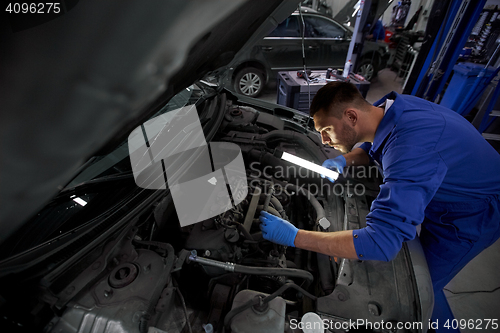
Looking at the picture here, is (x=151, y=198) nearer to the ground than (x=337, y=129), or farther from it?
nearer to the ground

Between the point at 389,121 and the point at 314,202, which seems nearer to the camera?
the point at 389,121

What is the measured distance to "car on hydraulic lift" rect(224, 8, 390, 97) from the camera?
15.1 ft

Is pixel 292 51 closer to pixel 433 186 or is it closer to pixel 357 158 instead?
pixel 357 158

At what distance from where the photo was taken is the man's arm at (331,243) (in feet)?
3.82

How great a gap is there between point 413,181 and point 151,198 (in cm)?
133

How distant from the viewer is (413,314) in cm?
112

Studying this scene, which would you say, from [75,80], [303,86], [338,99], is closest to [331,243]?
[338,99]

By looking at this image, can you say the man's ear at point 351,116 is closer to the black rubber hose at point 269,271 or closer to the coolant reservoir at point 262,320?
the black rubber hose at point 269,271

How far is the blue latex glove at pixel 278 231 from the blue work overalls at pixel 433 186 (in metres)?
0.34

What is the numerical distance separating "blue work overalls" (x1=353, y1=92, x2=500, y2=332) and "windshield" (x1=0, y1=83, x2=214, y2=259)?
1240 millimetres

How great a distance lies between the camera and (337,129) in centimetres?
139

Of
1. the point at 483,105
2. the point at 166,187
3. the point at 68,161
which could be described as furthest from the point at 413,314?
the point at 483,105

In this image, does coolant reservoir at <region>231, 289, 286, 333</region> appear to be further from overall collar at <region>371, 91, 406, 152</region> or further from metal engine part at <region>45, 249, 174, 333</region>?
overall collar at <region>371, 91, 406, 152</region>

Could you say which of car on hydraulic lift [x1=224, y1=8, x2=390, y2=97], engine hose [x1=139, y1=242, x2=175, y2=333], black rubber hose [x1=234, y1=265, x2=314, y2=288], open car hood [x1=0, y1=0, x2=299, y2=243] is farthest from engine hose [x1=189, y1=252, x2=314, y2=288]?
car on hydraulic lift [x1=224, y1=8, x2=390, y2=97]
